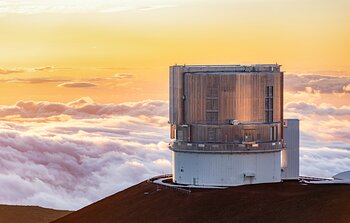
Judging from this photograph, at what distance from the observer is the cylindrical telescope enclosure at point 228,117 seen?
5994cm

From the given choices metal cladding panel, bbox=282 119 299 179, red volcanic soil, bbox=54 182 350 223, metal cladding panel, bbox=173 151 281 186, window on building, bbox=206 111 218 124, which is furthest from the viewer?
metal cladding panel, bbox=282 119 299 179

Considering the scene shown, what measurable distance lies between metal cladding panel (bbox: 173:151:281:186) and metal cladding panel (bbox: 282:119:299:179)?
6.66 ft

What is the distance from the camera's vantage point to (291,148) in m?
63.5

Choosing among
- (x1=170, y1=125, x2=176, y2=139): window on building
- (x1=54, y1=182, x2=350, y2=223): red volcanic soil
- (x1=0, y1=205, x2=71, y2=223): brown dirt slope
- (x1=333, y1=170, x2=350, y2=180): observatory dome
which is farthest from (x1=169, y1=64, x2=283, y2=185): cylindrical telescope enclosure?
(x1=0, y1=205, x2=71, y2=223): brown dirt slope

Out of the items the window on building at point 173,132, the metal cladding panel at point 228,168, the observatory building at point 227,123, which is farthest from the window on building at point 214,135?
the window on building at point 173,132

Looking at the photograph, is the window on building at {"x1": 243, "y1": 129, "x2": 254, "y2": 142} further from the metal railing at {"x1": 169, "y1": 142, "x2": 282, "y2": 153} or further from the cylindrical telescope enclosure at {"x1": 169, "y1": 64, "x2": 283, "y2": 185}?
the metal railing at {"x1": 169, "y1": 142, "x2": 282, "y2": 153}

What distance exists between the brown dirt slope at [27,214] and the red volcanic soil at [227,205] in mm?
20844

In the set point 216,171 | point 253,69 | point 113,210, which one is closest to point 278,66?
point 253,69

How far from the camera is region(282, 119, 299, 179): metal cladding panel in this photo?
6312cm

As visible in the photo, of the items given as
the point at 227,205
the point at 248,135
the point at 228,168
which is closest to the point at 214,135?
the point at 248,135

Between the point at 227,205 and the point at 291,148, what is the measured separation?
9.01 meters

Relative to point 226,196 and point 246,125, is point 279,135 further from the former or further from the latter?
point 226,196

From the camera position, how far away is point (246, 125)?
60.1 m

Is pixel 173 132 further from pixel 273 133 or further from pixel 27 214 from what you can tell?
pixel 27 214
